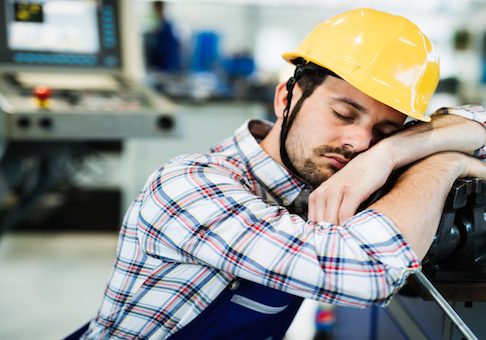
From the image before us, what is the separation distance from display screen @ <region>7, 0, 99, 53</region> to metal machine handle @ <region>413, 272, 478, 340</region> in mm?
1832

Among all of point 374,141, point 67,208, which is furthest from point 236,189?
point 67,208

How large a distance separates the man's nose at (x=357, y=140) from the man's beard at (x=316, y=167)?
12 millimetres

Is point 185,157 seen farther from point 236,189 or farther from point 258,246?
point 258,246

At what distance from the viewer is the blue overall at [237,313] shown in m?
0.96

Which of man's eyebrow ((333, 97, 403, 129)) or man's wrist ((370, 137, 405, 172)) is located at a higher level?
man's eyebrow ((333, 97, 403, 129))

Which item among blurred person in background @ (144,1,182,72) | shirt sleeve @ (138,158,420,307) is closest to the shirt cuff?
shirt sleeve @ (138,158,420,307)

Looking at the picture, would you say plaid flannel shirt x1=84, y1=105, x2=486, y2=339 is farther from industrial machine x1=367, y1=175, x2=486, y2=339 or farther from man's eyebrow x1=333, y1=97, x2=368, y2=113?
man's eyebrow x1=333, y1=97, x2=368, y2=113

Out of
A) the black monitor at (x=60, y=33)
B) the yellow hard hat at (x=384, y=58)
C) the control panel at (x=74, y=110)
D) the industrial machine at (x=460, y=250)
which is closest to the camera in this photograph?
the industrial machine at (x=460, y=250)

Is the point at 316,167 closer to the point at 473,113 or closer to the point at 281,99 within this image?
the point at 281,99

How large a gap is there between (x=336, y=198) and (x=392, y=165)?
0.14 meters

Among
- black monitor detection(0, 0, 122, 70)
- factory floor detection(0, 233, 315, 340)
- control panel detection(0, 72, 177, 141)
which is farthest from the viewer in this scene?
factory floor detection(0, 233, 315, 340)

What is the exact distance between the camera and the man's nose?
1070 millimetres

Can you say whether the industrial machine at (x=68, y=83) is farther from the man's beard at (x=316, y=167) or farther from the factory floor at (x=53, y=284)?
the man's beard at (x=316, y=167)

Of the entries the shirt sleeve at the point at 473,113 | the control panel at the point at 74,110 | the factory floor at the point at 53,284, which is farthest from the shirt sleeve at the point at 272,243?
the factory floor at the point at 53,284
